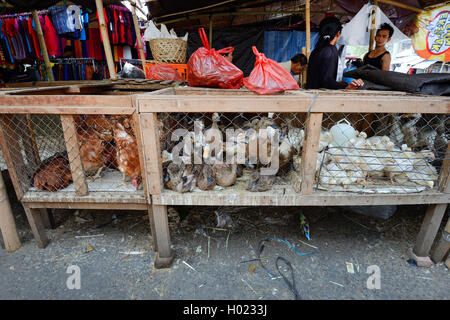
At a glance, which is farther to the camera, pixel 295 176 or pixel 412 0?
pixel 412 0

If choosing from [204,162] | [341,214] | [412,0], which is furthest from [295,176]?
[412,0]

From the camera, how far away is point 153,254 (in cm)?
218

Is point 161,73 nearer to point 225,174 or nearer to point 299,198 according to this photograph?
point 225,174

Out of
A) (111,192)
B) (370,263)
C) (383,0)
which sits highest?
(383,0)

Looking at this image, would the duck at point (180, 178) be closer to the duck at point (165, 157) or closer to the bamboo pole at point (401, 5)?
the duck at point (165, 157)

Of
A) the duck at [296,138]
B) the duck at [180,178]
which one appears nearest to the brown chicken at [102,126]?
the duck at [180,178]

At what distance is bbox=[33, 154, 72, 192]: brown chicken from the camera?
1.97m

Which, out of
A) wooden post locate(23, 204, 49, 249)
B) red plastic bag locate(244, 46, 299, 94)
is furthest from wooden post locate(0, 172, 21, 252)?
red plastic bag locate(244, 46, 299, 94)

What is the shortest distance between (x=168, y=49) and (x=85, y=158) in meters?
2.59

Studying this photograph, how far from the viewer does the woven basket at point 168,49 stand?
3.79 meters

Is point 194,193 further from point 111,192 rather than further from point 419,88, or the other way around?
point 419,88

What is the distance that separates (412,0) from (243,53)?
3.88 m

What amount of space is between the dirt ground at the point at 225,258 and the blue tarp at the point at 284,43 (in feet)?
15.8
